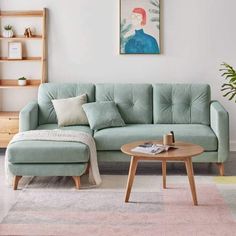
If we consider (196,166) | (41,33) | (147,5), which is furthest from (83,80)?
(196,166)

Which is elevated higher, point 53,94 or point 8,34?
point 8,34

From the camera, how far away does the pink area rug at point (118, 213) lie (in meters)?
3.82

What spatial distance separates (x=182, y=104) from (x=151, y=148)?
1.49 meters

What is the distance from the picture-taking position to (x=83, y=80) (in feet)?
21.0

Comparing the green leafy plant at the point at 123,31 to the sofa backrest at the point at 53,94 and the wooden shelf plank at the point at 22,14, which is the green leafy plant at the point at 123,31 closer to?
the sofa backrest at the point at 53,94

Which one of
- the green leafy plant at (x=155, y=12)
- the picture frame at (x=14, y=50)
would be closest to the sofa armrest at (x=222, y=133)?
the green leafy plant at (x=155, y=12)

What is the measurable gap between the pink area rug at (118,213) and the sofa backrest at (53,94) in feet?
4.21

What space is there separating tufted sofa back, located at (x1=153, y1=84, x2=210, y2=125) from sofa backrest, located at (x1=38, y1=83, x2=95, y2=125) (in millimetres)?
753

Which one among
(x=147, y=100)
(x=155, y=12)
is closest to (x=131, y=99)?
(x=147, y=100)

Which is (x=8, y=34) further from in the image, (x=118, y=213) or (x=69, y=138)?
(x=118, y=213)

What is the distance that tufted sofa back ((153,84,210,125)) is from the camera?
5859mm

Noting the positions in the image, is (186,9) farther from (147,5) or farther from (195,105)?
(195,105)

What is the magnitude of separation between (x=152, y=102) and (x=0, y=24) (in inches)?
80.0

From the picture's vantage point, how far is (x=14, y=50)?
20.8ft
